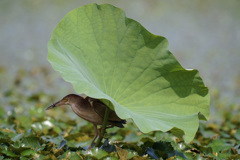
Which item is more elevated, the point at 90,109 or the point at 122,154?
the point at 90,109

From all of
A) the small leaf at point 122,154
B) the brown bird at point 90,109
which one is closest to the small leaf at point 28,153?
the brown bird at point 90,109

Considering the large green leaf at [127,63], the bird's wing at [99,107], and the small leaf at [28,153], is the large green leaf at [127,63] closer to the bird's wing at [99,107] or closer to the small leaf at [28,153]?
the bird's wing at [99,107]

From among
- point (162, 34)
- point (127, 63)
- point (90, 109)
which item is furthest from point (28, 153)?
point (162, 34)

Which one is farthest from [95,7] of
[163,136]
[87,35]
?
[163,136]

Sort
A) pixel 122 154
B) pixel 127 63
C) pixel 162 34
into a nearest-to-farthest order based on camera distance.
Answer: pixel 122 154, pixel 127 63, pixel 162 34

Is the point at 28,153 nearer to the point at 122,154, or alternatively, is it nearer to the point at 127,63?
the point at 122,154

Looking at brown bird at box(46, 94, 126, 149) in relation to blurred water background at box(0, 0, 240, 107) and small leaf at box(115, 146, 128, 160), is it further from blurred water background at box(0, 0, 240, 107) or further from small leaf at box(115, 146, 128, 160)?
blurred water background at box(0, 0, 240, 107)

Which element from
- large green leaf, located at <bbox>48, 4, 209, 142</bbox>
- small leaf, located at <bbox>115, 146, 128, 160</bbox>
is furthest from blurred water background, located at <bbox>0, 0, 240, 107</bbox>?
small leaf, located at <bbox>115, 146, 128, 160</bbox>

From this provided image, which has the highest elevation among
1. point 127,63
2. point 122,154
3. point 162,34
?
point 127,63
